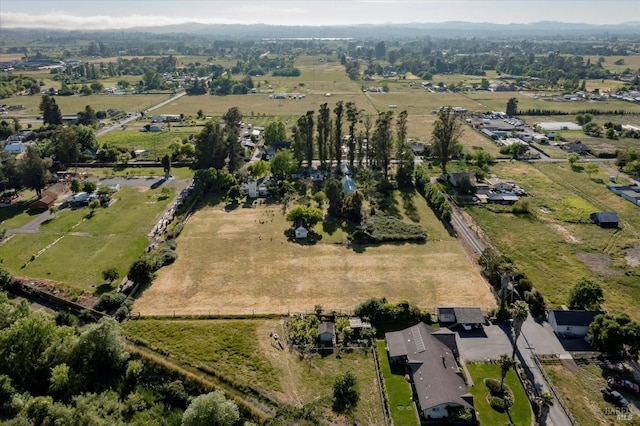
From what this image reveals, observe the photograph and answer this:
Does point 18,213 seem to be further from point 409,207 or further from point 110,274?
point 409,207

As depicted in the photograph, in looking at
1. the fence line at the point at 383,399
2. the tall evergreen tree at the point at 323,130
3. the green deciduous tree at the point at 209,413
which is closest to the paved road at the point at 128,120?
the tall evergreen tree at the point at 323,130

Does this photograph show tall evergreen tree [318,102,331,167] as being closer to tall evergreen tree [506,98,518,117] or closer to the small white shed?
the small white shed

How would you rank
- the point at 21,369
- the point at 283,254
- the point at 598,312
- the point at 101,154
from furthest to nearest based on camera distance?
the point at 101,154 < the point at 283,254 < the point at 598,312 < the point at 21,369

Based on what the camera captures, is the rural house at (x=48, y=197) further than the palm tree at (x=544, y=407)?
Yes

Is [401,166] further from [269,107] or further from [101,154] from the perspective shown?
[269,107]

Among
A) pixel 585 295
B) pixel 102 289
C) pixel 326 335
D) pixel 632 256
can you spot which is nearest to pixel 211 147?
pixel 102 289

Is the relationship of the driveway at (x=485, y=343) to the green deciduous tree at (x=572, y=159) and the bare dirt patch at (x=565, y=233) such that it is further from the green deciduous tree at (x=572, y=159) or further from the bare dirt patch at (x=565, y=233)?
the green deciduous tree at (x=572, y=159)

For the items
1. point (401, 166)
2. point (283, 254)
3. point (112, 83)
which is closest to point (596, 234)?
point (401, 166)
